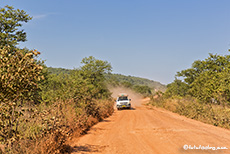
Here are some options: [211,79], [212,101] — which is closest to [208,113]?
[212,101]

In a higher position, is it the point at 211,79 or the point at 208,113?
the point at 211,79

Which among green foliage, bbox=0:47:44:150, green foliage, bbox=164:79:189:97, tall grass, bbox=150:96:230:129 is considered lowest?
tall grass, bbox=150:96:230:129

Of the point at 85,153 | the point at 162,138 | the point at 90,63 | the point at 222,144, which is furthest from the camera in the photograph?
the point at 90,63

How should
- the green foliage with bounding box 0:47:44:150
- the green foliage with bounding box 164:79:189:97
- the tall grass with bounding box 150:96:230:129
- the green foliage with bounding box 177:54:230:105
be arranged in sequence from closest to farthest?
the green foliage with bounding box 0:47:44:150
the tall grass with bounding box 150:96:230:129
the green foliage with bounding box 177:54:230:105
the green foliage with bounding box 164:79:189:97

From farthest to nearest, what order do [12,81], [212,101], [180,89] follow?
[180,89]
[212,101]
[12,81]

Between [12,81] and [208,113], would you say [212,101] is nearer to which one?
[208,113]

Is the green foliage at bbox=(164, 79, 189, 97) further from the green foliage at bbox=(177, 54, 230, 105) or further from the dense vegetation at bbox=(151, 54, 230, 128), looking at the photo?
the dense vegetation at bbox=(151, 54, 230, 128)

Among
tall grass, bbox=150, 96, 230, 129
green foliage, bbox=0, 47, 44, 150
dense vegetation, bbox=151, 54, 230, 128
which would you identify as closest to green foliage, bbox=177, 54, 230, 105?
dense vegetation, bbox=151, 54, 230, 128

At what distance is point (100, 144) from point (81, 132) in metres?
2.28

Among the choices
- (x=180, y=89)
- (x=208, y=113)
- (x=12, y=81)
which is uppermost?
(x=180, y=89)

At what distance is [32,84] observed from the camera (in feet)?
18.4

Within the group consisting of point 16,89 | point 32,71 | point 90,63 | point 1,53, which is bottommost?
point 16,89

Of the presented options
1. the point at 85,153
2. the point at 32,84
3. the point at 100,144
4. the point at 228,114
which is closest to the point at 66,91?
the point at 100,144

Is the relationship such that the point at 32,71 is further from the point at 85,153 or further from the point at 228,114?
the point at 228,114
